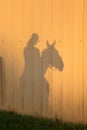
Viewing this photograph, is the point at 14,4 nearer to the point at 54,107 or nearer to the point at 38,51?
the point at 38,51

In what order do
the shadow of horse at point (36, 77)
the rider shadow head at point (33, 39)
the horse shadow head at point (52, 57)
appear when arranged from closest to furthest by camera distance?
1. the horse shadow head at point (52, 57)
2. the shadow of horse at point (36, 77)
3. the rider shadow head at point (33, 39)

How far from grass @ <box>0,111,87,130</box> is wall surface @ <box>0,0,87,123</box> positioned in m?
0.55

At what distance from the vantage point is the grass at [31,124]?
12219mm

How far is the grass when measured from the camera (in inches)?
481

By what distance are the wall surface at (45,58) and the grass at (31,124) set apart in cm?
55

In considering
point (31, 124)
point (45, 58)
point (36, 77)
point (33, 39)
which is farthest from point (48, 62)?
point (31, 124)

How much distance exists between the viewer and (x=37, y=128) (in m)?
12.1

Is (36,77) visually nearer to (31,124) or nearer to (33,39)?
(33,39)

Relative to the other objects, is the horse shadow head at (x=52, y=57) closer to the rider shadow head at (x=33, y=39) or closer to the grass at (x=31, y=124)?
the rider shadow head at (x=33, y=39)

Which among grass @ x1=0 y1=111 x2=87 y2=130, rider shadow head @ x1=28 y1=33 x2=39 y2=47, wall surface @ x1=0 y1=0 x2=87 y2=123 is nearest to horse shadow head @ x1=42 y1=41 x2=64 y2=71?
wall surface @ x1=0 y1=0 x2=87 y2=123

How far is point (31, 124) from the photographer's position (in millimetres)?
12648

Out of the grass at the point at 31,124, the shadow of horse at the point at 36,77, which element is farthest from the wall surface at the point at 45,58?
the grass at the point at 31,124

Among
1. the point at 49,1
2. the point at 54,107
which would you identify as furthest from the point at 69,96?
the point at 49,1

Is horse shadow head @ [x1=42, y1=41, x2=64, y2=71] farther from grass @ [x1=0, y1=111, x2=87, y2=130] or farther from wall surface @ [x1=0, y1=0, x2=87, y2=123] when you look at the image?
grass @ [x1=0, y1=111, x2=87, y2=130]
